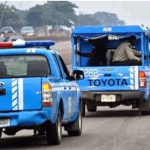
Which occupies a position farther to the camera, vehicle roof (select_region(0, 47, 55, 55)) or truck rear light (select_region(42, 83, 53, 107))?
vehicle roof (select_region(0, 47, 55, 55))

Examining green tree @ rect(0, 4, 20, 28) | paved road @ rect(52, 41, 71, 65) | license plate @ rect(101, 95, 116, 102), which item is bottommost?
green tree @ rect(0, 4, 20, 28)

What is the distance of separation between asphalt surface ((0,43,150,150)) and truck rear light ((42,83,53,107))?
780mm

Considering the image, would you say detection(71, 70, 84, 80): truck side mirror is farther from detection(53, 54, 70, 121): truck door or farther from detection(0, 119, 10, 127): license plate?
detection(0, 119, 10, 127): license plate

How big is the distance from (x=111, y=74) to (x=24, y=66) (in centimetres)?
835

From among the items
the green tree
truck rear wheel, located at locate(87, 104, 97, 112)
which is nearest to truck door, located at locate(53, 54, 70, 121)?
truck rear wheel, located at locate(87, 104, 97, 112)

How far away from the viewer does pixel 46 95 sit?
1362cm

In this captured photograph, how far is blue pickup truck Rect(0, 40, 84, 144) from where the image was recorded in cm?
1362

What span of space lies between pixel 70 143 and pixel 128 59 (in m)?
8.11

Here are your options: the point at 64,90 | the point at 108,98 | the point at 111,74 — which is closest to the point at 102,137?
the point at 64,90

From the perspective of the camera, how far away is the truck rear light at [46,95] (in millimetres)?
13625

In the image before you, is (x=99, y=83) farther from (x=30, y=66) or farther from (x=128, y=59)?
(x=30, y=66)

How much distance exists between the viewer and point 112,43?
24297mm

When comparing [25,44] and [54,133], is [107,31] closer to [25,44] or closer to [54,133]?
[25,44]

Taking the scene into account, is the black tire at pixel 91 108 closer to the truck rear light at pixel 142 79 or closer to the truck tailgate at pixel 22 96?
the truck rear light at pixel 142 79
